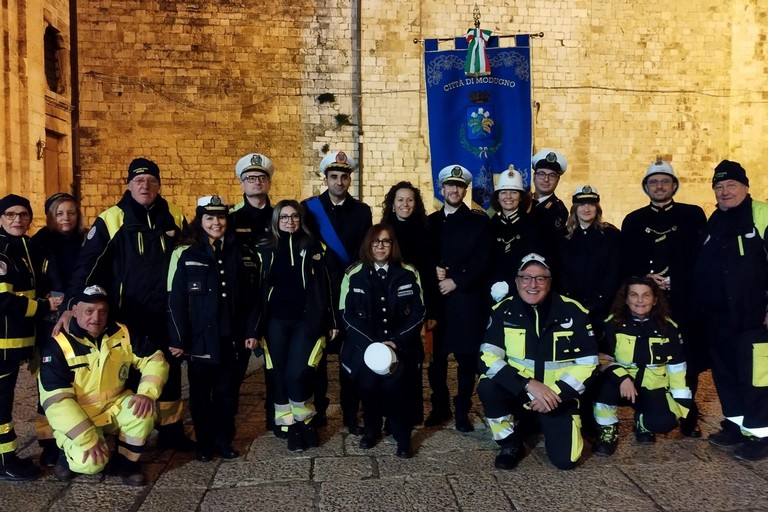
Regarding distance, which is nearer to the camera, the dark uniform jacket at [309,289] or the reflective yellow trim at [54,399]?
the reflective yellow trim at [54,399]

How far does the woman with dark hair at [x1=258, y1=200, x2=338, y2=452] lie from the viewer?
3.94 meters

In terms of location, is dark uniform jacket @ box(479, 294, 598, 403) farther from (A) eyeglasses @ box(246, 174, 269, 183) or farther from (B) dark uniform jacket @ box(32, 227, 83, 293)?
(B) dark uniform jacket @ box(32, 227, 83, 293)

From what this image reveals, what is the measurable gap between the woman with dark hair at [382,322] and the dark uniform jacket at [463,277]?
347mm

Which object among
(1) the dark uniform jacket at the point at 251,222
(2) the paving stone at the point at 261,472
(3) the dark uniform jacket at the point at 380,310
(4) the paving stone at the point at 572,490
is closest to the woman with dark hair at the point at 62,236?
(1) the dark uniform jacket at the point at 251,222

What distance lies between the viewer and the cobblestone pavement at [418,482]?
3.07m

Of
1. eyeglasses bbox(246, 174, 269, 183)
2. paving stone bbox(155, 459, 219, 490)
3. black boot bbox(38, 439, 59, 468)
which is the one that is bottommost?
paving stone bbox(155, 459, 219, 490)

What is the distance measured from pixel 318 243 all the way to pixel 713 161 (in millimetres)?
11814

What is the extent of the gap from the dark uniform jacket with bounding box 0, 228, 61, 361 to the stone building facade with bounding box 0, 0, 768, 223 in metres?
7.96

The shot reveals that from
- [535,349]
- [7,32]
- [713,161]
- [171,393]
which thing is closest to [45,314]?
[171,393]

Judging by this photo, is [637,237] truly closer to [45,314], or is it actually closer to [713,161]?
[45,314]

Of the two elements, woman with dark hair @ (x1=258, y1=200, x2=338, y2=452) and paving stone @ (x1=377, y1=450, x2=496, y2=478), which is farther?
woman with dark hair @ (x1=258, y1=200, x2=338, y2=452)

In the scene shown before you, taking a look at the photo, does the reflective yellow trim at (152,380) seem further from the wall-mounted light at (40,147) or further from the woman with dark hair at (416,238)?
the wall-mounted light at (40,147)

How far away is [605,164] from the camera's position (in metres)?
12.4

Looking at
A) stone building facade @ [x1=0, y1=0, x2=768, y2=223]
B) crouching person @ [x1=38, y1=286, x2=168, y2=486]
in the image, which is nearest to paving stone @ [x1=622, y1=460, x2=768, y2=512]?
crouching person @ [x1=38, y1=286, x2=168, y2=486]
